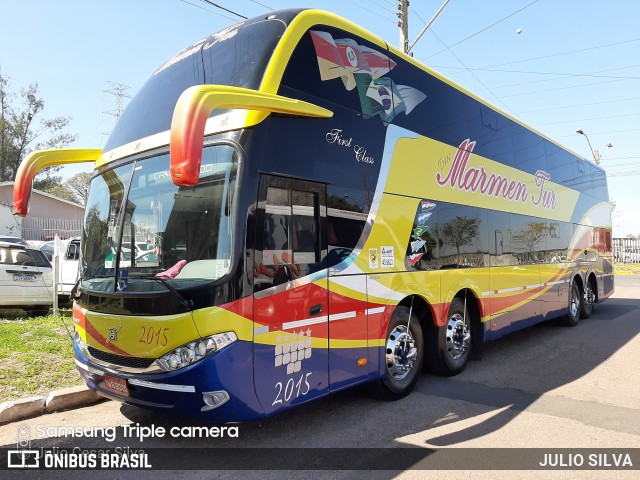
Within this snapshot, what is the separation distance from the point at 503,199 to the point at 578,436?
4.38 meters

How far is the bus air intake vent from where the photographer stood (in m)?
3.94

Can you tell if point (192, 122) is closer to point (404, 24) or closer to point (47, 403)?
point (47, 403)

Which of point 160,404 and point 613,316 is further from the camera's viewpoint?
point 613,316

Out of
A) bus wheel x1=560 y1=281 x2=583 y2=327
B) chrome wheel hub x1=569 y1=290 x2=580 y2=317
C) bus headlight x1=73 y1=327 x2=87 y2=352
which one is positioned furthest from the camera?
chrome wheel hub x1=569 y1=290 x2=580 y2=317

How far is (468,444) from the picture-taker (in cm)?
438

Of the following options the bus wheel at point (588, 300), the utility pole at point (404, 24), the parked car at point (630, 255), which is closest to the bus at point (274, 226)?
the bus wheel at point (588, 300)

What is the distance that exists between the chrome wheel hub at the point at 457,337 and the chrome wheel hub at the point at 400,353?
2.98ft

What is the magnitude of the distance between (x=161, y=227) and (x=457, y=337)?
4.51 m

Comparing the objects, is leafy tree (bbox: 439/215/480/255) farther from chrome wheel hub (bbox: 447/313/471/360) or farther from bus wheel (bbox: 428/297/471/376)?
chrome wheel hub (bbox: 447/313/471/360)

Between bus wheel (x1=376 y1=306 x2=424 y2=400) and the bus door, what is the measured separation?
1195mm

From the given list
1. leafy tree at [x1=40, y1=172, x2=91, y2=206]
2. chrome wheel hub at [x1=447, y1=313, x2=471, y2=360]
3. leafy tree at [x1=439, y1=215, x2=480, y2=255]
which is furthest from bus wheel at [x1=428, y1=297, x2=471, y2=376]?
leafy tree at [x1=40, y1=172, x2=91, y2=206]

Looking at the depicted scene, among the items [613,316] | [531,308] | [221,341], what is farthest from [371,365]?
[613,316]

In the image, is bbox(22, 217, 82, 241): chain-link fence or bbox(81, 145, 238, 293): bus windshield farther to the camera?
bbox(22, 217, 82, 241): chain-link fence

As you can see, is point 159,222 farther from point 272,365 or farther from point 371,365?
point 371,365
